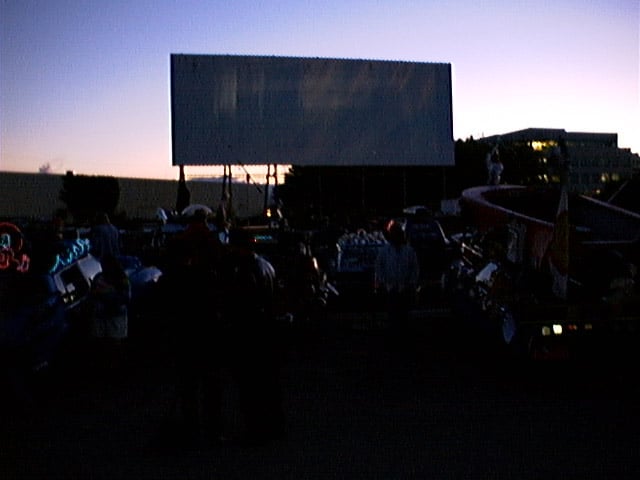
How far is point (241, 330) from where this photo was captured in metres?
6.99

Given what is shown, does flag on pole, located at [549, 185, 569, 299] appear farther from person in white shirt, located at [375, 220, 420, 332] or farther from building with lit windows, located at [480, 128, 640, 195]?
building with lit windows, located at [480, 128, 640, 195]

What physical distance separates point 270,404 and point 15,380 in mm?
2889

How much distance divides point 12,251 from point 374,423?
4361mm

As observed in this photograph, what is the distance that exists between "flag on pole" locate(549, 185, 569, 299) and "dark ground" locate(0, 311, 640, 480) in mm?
1033

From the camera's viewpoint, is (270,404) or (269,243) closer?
(270,404)

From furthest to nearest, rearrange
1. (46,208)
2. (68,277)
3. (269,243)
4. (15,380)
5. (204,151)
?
1. (46,208)
2. (204,151)
3. (269,243)
4. (68,277)
5. (15,380)

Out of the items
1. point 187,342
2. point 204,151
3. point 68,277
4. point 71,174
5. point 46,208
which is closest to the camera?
point 187,342

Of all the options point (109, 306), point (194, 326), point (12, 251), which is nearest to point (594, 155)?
point (109, 306)

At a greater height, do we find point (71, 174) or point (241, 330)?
point (71, 174)

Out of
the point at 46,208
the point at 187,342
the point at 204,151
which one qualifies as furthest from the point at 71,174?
the point at 187,342

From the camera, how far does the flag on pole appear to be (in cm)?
921

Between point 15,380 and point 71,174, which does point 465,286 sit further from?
point 71,174

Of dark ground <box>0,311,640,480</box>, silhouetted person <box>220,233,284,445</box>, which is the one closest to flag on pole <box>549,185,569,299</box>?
dark ground <box>0,311,640,480</box>

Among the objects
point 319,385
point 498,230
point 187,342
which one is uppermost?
point 498,230
